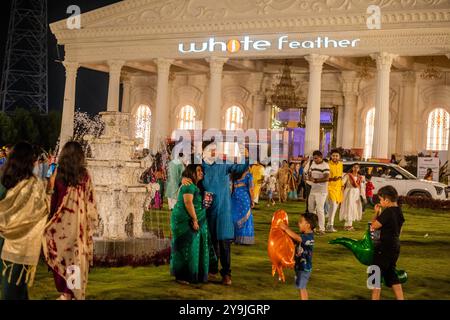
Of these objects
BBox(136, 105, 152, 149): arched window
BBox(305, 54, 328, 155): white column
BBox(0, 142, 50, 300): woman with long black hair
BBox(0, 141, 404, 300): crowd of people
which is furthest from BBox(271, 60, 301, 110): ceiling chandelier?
BBox(0, 142, 50, 300): woman with long black hair

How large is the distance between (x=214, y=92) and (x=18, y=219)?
28.2 m

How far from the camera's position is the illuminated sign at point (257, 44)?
31.3 meters

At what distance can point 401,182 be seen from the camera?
24781 mm

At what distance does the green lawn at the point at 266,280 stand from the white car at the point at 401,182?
Answer: 10340 millimetres

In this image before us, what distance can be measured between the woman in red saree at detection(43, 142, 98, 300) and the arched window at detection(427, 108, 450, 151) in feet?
101

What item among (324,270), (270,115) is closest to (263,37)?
(270,115)

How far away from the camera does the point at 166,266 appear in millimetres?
11070

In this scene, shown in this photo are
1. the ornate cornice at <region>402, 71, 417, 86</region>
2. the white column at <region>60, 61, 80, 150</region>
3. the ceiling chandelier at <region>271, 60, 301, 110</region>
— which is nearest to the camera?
the ceiling chandelier at <region>271, 60, 301, 110</region>

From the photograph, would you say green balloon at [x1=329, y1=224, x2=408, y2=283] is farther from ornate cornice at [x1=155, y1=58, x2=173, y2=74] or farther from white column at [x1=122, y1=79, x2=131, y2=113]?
white column at [x1=122, y1=79, x2=131, y2=113]

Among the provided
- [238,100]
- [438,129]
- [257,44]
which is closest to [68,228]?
[257,44]

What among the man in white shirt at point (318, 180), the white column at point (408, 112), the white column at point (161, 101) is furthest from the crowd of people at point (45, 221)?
the white column at point (408, 112)

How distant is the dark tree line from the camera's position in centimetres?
4975

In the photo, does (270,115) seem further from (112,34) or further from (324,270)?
(324,270)

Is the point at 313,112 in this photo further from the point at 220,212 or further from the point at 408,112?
the point at 220,212
